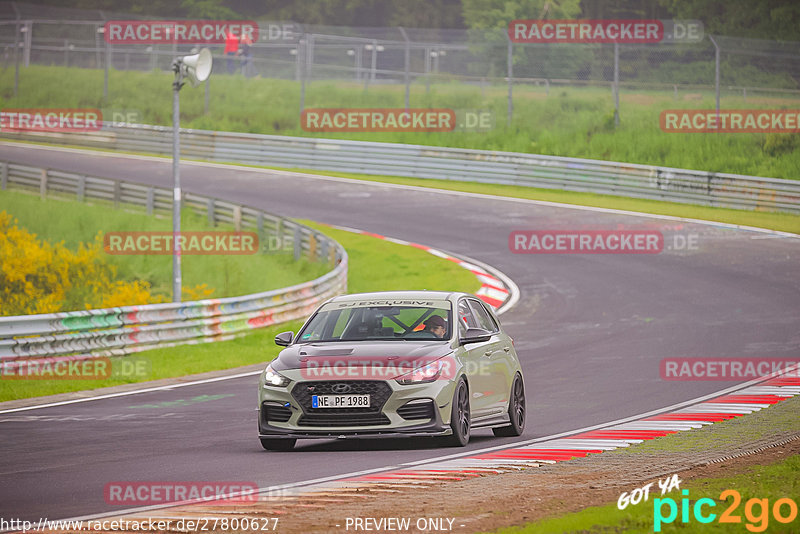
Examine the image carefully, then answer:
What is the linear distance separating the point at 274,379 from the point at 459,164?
3165 cm

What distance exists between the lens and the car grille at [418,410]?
10789 mm

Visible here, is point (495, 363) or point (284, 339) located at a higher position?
point (284, 339)

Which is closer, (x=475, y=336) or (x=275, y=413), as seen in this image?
(x=275, y=413)

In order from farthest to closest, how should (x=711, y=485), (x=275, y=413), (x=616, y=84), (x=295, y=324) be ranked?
(x=616, y=84) → (x=295, y=324) → (x=275, y=413) → (x=711, y=485)

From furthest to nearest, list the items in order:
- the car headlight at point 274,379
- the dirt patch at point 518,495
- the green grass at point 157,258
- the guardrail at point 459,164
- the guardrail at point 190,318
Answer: the guardrail at point 459,164
the green grass at point 157,258
the guardrail at point 190,318
the car headlight at point 274,379
the dirt patch at point 518,495

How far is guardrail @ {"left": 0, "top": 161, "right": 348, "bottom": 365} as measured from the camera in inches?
707

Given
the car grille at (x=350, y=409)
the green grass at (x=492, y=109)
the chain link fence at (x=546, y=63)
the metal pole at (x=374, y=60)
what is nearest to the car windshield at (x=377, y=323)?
the car grille at (x=350, y=409)

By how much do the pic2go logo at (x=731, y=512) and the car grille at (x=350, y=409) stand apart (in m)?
3.59

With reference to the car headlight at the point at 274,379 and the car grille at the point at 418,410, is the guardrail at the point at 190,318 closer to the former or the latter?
the car headlight at the point at 274,379

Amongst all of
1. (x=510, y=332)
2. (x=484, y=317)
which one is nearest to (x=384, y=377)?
(x=484, y=317)

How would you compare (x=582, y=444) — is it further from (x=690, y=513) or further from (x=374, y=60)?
(x=374, y=60)

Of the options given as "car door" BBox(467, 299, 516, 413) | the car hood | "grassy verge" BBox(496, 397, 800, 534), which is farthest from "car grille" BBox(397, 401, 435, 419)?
"grassy verge" BBox(496, 397, 800, 534)

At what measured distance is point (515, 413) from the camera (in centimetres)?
1251

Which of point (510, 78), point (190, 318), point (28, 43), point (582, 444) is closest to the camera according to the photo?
point (582, 444)
